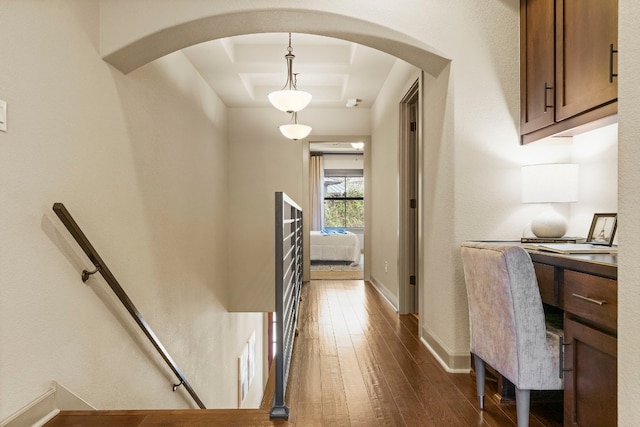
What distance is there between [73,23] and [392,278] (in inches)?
151

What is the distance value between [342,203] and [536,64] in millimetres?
9670

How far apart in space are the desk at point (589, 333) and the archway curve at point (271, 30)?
160 centimetres

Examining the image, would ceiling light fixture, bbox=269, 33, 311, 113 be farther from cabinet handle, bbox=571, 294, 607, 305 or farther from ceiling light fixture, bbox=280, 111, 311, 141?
cabinet handle, bbox=571, 294, 607, 305

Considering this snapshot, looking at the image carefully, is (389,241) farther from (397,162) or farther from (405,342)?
(405,342)

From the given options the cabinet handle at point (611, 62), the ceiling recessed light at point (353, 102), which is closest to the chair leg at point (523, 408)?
the cabinet handle at point (611, 62)

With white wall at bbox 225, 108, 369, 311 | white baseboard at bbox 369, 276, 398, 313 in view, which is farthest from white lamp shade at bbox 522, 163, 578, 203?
white wall at bbox 225, 108, 369, 311

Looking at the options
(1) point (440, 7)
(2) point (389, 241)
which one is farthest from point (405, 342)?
(1) point (440, 7)

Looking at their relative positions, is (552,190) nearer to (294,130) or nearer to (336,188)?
(294,130)

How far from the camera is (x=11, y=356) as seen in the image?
5.69ft

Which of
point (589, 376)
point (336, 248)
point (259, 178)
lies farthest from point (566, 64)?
point (336, 248)

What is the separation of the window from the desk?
1022 cm

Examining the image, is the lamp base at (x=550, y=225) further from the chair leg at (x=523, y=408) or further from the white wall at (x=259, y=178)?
the white wall at (x=259, y=178)

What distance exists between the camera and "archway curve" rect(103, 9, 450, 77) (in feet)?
8.21

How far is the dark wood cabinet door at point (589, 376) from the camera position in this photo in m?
1.44
